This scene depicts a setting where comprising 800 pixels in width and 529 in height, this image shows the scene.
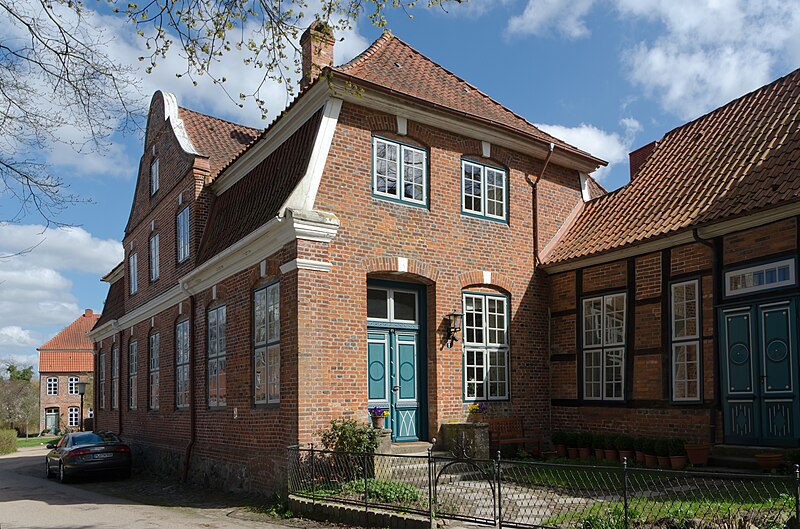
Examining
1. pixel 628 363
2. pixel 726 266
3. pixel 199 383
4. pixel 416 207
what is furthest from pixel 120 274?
pixel 726 266

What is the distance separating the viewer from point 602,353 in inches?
570

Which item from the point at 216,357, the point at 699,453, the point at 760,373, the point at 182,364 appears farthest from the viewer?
the point at 182,364

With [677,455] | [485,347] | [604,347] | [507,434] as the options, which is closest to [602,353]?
[604,347]

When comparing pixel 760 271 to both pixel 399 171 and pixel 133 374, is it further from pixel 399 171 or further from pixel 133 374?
pixel 133 374

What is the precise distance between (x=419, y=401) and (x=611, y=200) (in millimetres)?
6446

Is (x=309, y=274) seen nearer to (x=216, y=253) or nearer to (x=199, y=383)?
(x=216, y=253)

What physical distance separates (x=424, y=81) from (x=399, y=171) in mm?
2488

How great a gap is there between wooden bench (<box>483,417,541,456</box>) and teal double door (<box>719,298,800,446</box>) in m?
4.11

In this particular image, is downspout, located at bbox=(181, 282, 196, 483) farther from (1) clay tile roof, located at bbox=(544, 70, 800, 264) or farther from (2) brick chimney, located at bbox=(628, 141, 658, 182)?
(2) brick chimney, located at bbox=(628, 141, 658, 182)

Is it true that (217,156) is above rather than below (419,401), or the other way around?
above

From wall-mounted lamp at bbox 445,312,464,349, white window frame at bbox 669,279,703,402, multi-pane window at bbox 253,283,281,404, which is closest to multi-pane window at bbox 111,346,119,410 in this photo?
multi-pane window at bbox 253,283,281,404

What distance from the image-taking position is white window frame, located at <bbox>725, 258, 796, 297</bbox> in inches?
437

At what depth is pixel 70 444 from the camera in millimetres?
19000

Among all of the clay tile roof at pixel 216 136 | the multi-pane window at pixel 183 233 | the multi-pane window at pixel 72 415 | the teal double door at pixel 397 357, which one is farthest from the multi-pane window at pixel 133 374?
the multi-pane window at pixel 72 415
